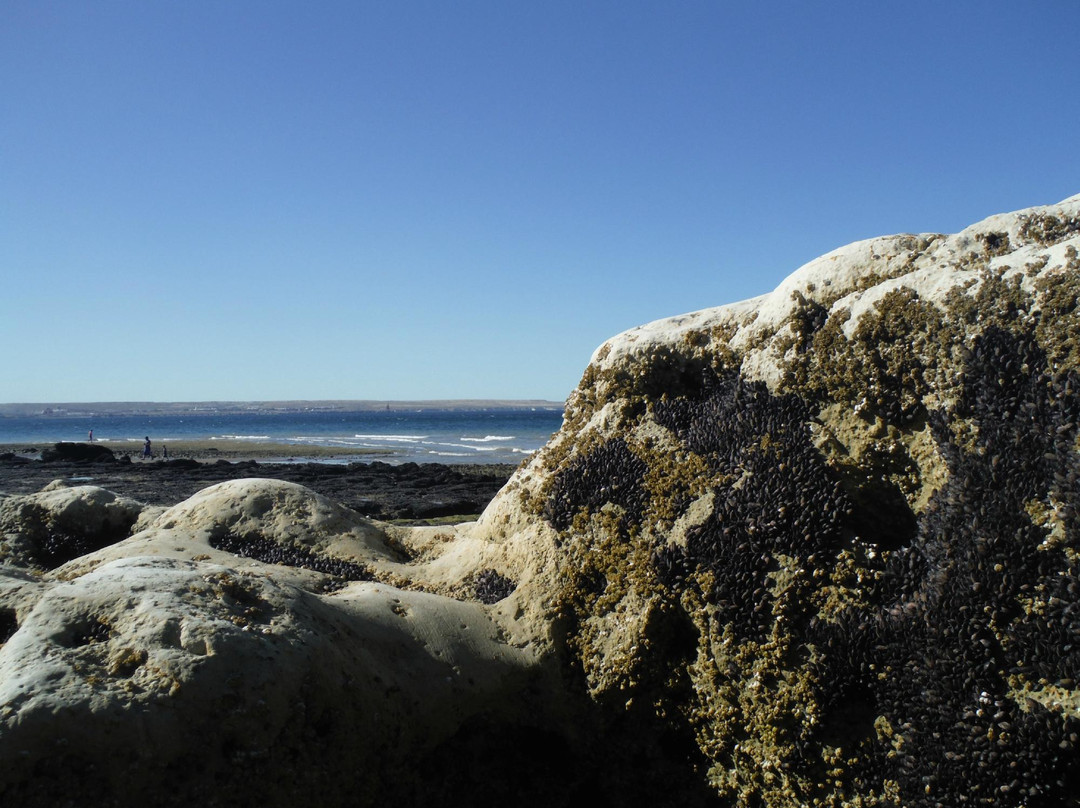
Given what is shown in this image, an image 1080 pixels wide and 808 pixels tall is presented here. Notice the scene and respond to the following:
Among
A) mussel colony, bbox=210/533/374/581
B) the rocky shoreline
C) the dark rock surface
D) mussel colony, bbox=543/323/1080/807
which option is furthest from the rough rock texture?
the dark rock surface

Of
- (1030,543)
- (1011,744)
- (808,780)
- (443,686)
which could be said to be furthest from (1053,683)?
(443,686)

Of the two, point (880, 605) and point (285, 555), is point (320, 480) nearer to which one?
point (285, 555)

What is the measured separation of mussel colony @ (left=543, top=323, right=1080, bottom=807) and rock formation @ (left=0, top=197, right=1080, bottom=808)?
0.02m

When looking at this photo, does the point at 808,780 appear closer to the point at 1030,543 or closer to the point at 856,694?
the point at 856,694

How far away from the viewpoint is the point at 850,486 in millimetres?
4926

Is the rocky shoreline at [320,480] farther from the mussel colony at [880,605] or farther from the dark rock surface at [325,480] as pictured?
the mussel colony at [880,605]

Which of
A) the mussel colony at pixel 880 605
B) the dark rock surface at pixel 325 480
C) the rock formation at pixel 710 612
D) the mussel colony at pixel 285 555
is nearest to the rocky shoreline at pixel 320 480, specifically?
the dark rock surface at pixel 325 480

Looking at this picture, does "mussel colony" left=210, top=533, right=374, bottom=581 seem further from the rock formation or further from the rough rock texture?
the rough rock texture

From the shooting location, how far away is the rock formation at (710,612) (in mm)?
3885

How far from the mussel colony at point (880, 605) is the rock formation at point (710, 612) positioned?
0.05ft

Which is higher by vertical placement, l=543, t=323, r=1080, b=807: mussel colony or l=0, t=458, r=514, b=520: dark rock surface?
l=543, t=323, r=1080, b=807: mussel colony

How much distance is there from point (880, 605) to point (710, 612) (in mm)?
990

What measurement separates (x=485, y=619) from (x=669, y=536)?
1.42 m

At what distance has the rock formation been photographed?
12.7 feet
